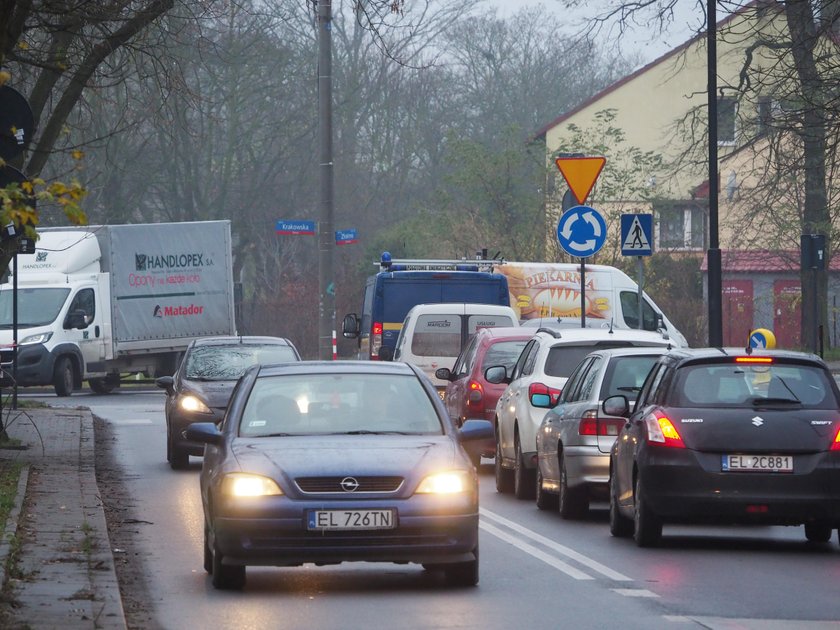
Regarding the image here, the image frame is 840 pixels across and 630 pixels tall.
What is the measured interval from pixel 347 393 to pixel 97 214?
48528 millimetres

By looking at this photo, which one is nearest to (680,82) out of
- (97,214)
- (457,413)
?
(97,214)

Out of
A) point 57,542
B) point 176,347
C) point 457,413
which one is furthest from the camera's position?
point 176,347

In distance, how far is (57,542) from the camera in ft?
40.8

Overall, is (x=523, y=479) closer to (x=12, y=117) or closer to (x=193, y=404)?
(x=193, y=404)

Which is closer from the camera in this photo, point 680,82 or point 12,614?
point 12,614

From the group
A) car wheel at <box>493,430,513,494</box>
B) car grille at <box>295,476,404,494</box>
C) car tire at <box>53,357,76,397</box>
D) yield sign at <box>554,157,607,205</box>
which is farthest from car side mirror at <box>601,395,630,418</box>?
car tire at <box>53,357,76,397</box>

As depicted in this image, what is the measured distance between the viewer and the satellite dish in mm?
11867

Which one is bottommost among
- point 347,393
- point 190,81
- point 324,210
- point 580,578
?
point 580,578

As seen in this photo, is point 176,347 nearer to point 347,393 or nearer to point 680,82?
point 347,393

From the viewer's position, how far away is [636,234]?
22.6 m

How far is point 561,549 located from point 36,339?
2590 cm

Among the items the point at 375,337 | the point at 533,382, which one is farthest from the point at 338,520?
the point at 375,337

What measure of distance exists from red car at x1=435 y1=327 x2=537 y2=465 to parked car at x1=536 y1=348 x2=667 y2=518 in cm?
345

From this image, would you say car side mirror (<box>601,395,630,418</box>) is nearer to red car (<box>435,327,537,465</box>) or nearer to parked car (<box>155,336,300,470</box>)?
red car (<box>435,327,537,465</box>)
